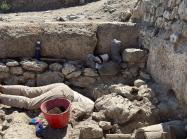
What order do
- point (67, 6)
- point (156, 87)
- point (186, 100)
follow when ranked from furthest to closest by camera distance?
point (67, 6), point (156, 87), point (186, 100)

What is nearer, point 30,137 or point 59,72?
point 30,137

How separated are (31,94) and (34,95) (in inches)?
2.3

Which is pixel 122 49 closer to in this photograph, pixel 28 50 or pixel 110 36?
pixel 110 36

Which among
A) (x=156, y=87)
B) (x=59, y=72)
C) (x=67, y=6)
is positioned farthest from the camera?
(x=67, y=6)

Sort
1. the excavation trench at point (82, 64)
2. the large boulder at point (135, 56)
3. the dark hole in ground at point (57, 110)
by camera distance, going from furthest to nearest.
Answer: the large boulder at point (135, 56), the excavation trench at point (82, 64), the dark hole in ground at point (57, 110)

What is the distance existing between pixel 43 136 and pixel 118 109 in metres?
1.34

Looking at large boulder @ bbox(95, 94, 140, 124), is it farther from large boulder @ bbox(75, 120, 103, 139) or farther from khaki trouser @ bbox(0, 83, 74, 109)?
khaki trouser @ bbox(0, 83, 74, 109)

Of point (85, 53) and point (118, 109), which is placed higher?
point (85, 53)

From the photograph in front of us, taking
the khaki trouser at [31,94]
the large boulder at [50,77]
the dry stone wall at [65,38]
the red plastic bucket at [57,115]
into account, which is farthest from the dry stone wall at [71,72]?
the red plastic bucket at [57,115]

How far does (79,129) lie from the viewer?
6.79 meters

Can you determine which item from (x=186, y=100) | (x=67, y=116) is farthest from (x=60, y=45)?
(x=186, y=100)

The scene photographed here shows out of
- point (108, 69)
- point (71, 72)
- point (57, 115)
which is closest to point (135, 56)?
point (108, 69)

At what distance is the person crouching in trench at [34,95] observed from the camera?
7324mm

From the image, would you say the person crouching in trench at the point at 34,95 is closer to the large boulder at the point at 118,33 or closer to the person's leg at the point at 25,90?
the person's leg at the point at 25,90
